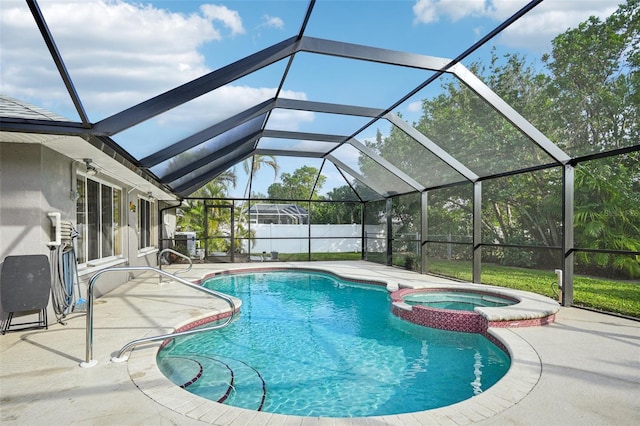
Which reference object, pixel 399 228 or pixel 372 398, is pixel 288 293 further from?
pixel 399 228

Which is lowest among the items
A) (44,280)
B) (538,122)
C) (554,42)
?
(44,280)

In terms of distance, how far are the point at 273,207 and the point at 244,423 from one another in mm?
18285

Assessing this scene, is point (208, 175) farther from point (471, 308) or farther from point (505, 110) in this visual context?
point (505, 110)

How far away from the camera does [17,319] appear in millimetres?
4973

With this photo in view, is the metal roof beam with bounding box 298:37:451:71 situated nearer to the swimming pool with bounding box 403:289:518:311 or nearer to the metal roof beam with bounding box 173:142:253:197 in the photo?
the swimming pool with bounding box 403:289:518:311

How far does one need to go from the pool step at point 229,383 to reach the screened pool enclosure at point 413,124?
3113mm

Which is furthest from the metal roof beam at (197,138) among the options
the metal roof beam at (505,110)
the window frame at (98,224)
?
the metal roof beam at (505,110)

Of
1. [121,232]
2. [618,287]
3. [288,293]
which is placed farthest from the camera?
[618,287]

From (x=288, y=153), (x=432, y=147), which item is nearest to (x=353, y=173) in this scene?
(x=288, y=153)

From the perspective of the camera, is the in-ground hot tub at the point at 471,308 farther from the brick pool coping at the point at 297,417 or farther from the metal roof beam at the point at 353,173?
the metal roof beam at the point at 353,173

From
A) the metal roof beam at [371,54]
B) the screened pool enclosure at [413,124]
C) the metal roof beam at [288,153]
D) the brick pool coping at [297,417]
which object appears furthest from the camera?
the metal roof beam at [288,153]

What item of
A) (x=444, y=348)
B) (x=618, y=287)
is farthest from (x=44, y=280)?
(x=618, y=287)

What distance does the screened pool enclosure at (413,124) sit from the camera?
507cm

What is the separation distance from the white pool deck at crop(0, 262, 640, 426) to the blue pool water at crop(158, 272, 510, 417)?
531 millimetres
